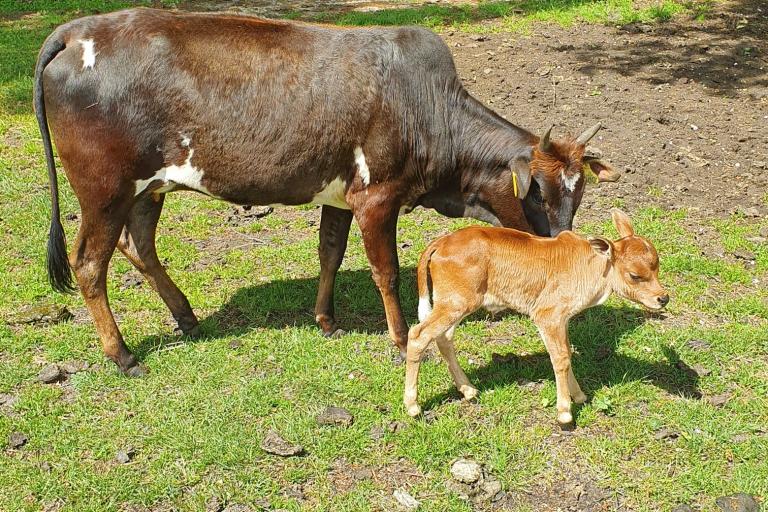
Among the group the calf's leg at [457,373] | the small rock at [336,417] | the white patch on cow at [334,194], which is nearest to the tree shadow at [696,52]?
the white patch on cow at [334,194]

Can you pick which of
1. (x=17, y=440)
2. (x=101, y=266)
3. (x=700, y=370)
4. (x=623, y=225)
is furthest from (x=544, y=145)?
(x=17, y=440)

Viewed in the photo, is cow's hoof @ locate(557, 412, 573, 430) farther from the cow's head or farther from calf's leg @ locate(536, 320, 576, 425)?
the cow's head

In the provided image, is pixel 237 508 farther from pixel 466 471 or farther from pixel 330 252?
pixel 330 252

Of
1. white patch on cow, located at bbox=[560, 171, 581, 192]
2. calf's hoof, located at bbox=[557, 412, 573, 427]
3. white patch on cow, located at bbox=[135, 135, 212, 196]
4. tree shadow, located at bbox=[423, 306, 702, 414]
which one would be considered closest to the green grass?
tree shadow, located at bbox=[423, 306, 702, 414]

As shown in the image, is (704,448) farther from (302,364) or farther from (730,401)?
(302,364)

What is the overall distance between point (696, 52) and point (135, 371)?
9820 millimetres

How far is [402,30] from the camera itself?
6.45 metres

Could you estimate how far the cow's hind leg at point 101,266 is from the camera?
597 cm

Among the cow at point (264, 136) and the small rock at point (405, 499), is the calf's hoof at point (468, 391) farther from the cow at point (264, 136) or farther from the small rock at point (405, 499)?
the small rock at point (405, 499)

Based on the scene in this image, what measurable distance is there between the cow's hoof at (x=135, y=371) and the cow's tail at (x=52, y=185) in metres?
0.80

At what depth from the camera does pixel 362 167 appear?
20.4 ft

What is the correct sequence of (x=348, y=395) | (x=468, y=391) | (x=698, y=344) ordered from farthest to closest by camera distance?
1. (x=698, y=344)
2. (x=348, y=395)
3. (x=468, y=391)

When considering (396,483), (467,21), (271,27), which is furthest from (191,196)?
(467,21)

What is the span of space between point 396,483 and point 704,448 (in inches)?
75.8
